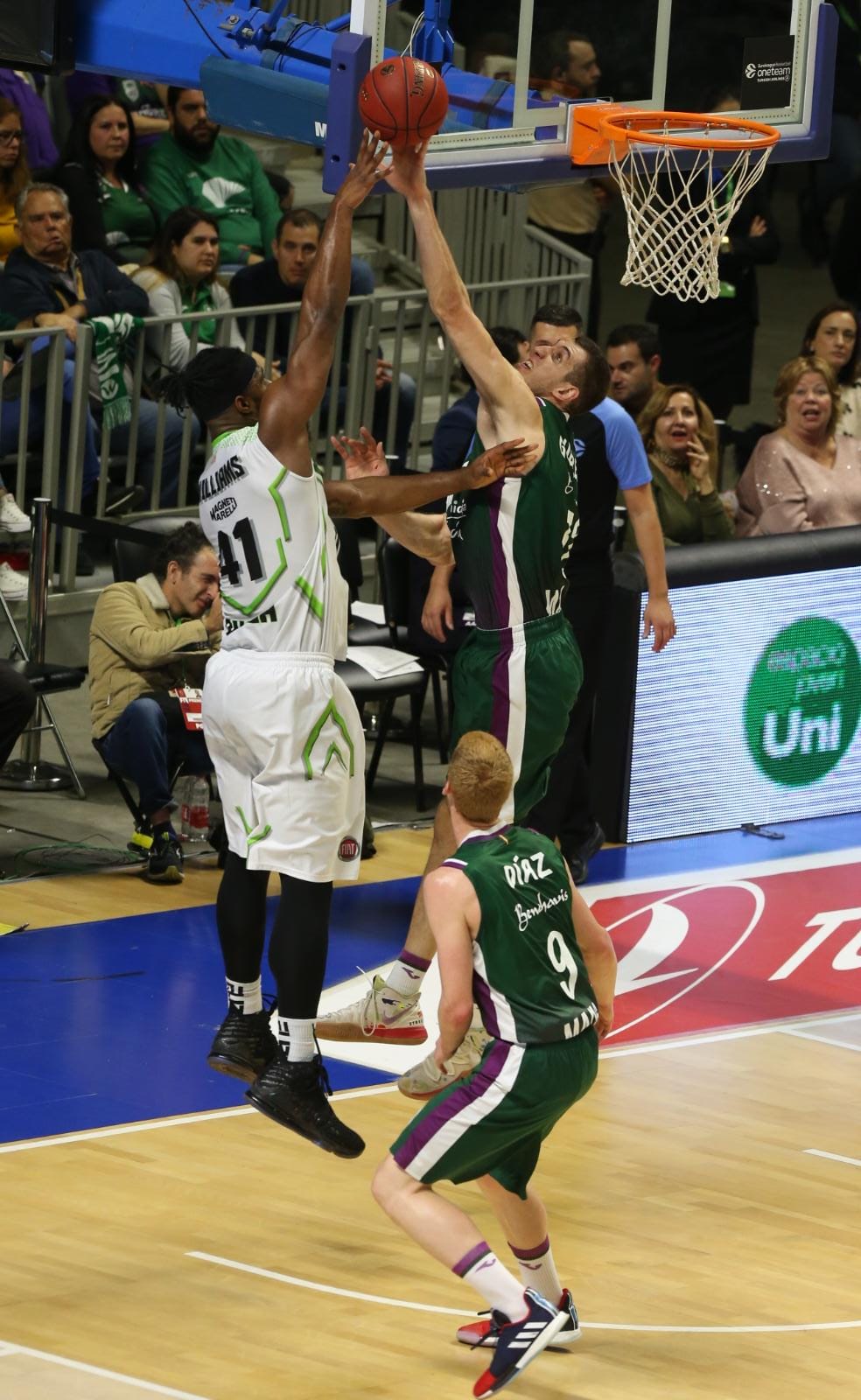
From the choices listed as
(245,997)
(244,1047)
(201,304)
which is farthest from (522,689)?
(201,304)

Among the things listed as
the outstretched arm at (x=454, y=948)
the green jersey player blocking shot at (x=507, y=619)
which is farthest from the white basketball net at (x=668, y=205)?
the outstretched arm at (x=454, y=948)

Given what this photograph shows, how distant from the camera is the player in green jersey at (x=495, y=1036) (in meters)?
5.37

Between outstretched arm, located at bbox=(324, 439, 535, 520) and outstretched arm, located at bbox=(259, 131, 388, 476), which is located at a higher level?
outstretched arm, located at bbox=(259, 131, 388, 476)

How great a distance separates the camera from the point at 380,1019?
273 inches

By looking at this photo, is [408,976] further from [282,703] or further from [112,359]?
[112,359]

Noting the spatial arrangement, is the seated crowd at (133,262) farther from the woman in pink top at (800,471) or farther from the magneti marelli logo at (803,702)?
the magneti marelli logo at (803,702)

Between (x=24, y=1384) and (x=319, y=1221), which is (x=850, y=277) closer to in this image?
(x=319, y=1221)

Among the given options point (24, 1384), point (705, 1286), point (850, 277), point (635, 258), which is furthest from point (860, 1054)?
point (850, 277)

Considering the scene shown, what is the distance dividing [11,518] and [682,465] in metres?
3.13

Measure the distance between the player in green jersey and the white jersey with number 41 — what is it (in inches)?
23.7

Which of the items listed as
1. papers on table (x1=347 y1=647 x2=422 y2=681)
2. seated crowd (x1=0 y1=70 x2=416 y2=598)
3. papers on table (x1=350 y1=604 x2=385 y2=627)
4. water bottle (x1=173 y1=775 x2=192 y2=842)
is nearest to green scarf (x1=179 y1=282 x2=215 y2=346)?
seated crowd (x1=0 y1=70 x2=416 y2=598)

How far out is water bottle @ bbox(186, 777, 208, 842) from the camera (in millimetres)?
9711

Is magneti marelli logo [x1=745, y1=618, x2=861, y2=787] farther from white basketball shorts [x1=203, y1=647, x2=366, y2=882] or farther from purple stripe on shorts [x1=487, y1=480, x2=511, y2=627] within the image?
white basketball shorts [x1=203, y1=647, x2=366, y2=882]

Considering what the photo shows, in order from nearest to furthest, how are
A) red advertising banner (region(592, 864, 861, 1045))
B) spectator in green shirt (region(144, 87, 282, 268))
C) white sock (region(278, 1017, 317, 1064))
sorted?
white sock (region(278, 1017, 317, 1064)) < red advertising banner (region(592, 864, 861, 1045)) < spectator in green shirt (region(144, 87, 282, 268))
